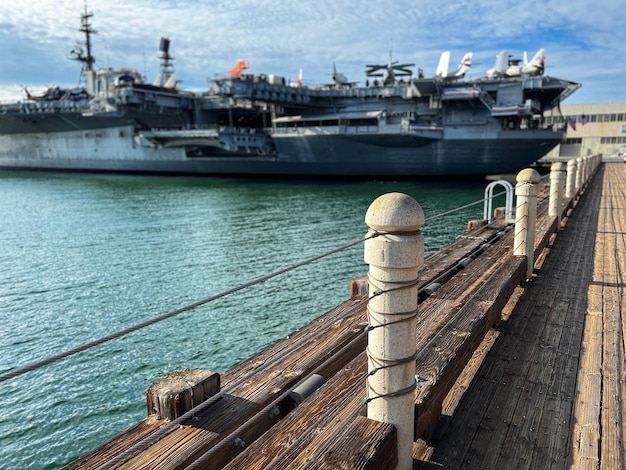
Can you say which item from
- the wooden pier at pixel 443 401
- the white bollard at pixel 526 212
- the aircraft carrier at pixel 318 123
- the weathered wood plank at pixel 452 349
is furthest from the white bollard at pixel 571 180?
the aircraft carrier at pixel 318 123

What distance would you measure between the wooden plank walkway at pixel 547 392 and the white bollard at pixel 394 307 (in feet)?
1.85

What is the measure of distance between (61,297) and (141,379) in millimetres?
5439

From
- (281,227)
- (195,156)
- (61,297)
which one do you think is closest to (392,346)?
(61,297)

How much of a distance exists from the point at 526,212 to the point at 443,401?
3678 millimetres

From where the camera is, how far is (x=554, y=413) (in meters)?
3.22

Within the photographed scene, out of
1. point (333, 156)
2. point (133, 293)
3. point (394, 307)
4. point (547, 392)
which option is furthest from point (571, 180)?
point (333, 156)

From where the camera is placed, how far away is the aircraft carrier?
36906 millimetres

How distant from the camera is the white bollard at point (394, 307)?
207cm

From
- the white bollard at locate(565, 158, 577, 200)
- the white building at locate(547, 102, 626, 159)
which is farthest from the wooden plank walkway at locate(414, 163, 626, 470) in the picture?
the white building at locate(547, 102, 626, 159)

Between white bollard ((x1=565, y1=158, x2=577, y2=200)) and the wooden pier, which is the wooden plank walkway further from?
white bollard ((x1=565, y1=158, x2=577, y2=200))

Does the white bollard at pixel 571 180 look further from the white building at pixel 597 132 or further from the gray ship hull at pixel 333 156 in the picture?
the white building at pixel 597 132

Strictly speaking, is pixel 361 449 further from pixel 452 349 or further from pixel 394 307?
pixel 452 349

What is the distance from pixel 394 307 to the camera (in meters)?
2.16

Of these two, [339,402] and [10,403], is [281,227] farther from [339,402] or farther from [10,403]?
[339,402]
